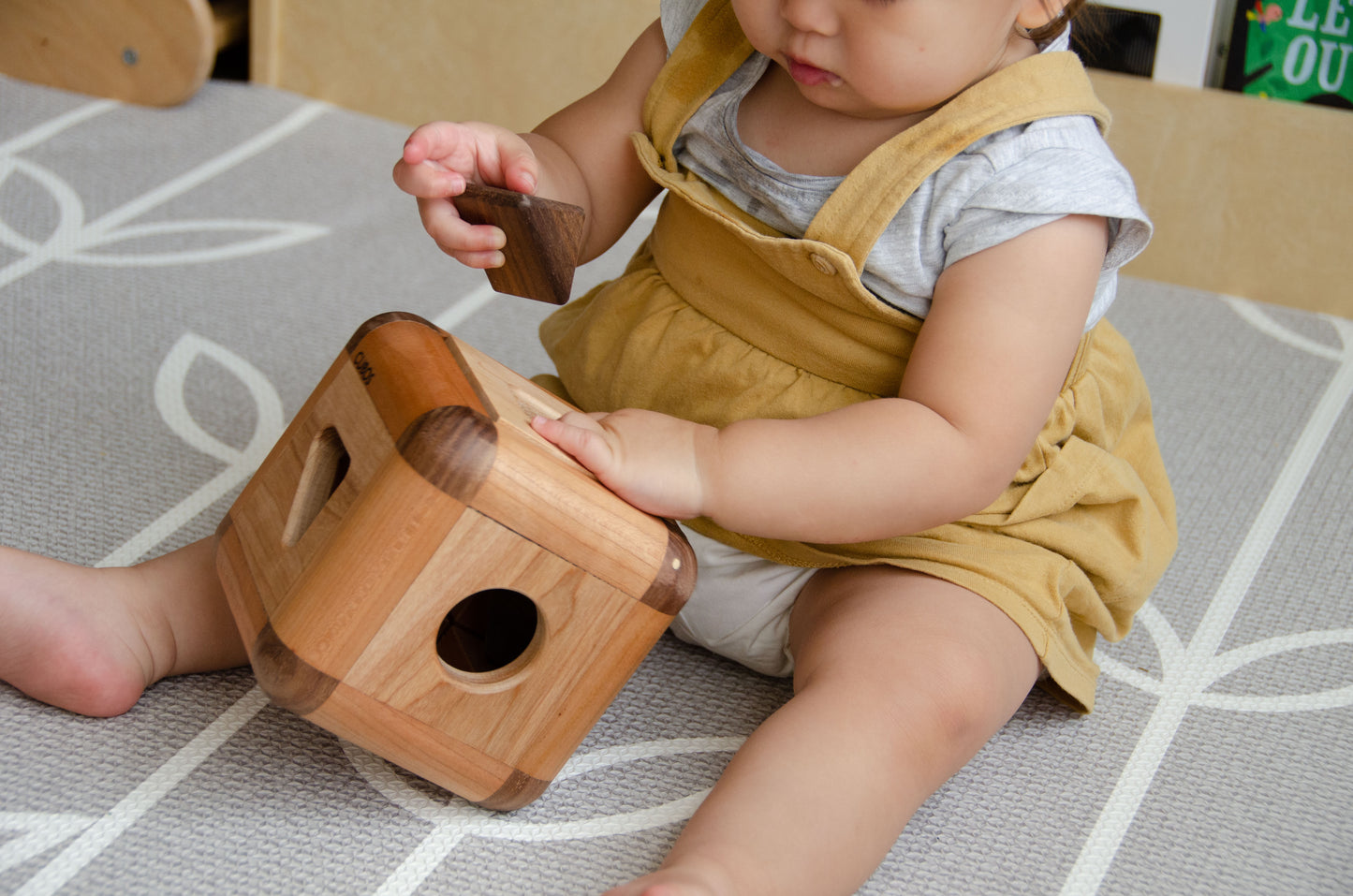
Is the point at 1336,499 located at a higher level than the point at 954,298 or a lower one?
lower

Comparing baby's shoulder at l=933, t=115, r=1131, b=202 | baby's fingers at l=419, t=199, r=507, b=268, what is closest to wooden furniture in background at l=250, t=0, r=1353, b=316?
baby's shoulder at l=933, t=115, r=1131, b=202

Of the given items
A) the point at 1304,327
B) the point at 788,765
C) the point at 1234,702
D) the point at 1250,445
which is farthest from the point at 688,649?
the point at 1304,327

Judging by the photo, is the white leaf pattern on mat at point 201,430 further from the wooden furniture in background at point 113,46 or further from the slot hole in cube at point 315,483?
the wooden furniture in background at point 113,46

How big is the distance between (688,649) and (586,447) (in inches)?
8.0

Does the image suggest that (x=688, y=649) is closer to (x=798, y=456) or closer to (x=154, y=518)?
(x=798, y=456)

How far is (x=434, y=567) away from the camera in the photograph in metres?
0.47

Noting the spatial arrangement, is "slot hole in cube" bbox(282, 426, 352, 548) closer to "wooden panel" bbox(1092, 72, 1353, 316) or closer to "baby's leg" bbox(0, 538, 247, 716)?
"baby's leg" bbox(0, 538, 247, 716)

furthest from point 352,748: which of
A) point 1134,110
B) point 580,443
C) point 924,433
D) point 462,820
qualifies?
point 1134,110

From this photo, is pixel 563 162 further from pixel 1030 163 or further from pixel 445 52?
pixel 445 52

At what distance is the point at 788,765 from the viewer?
509 millimetres

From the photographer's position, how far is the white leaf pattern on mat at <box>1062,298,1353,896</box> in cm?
58

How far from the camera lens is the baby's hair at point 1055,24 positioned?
0.57 meters

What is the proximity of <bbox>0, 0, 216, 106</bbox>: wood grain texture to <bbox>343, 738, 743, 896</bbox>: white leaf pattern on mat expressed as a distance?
0.81 meters

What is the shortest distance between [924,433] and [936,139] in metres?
0.13
